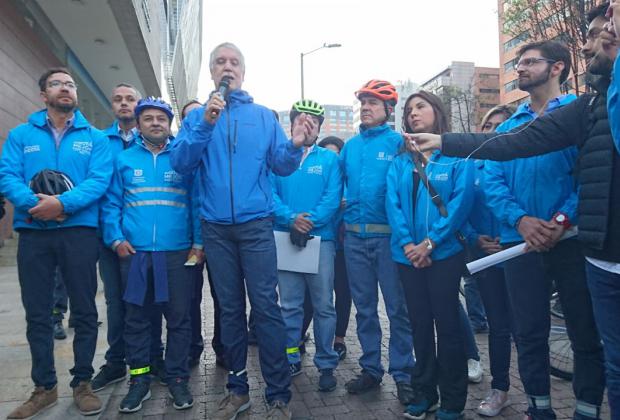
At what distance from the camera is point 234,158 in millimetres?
3512

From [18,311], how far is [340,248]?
15.1ft

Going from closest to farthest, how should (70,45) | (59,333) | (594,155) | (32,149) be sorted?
(594,155)
(32,149)
(59,333)
(70,45)

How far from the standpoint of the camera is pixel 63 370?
4.32 meters

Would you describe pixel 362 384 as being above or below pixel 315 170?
below

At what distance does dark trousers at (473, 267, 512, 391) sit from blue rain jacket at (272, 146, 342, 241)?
1.30 meters

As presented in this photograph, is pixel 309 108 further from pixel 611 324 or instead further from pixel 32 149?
pixel 611 324

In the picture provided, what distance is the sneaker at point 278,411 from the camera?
331cm

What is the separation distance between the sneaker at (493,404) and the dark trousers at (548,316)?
49 centimetres

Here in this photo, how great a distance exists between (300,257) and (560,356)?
7.92ft

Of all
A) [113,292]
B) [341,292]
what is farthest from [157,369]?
[341,292]

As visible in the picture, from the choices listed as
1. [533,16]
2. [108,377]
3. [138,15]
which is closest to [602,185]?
[108,377]

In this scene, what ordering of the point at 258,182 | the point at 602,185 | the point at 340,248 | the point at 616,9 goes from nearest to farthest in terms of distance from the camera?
the point at 616,9, the point at 602,185, the point at 258,182, the point at 340,248

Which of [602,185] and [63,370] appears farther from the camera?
[63,370]

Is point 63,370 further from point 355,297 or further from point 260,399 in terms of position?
point 355,297
